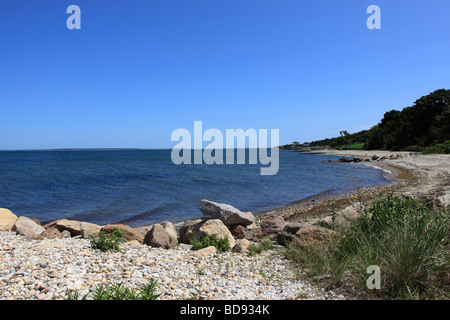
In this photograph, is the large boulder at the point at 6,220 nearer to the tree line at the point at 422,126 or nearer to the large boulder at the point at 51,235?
the large boulder at the point at 51,235

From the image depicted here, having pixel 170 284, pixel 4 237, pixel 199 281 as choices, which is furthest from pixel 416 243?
pixel 4 237

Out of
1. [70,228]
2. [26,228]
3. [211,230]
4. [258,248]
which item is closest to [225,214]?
[211,230]

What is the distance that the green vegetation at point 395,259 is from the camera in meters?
4.43

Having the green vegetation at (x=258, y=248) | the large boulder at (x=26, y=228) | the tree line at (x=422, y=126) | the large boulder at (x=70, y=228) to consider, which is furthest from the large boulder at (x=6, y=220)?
the tree line at (x=422, y=126)

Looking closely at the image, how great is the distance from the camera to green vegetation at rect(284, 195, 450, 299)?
14.5 feet

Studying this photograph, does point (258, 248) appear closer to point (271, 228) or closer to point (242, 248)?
point (242, 248)

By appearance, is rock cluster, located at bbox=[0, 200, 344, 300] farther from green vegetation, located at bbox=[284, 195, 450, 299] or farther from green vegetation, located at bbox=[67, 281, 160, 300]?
green vegetation, located at bbox=[284, 195, 450, 299]

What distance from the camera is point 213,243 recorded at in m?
7.48

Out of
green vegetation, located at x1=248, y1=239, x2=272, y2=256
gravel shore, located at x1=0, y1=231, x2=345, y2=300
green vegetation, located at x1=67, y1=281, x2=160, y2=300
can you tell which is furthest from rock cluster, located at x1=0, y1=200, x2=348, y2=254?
green vegetation, located at x1=67, y1=281, x2=160, y2=300

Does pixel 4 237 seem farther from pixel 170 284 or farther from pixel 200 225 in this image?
pixel 170 284

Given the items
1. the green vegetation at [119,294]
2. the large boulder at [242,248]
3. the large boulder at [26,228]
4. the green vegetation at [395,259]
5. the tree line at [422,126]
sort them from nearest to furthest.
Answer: the green vegetation at [119,294], the green vegetation at [395,259], the large boulder at [242,248], the large boulder at [26,228], the tree line at [422,126]

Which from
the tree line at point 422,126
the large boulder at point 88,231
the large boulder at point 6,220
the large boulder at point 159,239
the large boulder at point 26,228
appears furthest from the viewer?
the tree line at point 422,126

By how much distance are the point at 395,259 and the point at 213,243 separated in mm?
4288

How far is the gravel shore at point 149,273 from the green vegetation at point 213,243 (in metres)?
0.42
